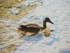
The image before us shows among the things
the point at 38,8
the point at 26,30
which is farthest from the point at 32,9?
the point at 26,30

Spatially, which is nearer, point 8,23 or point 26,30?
point 26,30

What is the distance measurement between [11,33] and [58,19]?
2.31 metres

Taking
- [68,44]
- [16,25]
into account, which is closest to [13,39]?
[16,25]

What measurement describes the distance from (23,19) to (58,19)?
5.06 feet

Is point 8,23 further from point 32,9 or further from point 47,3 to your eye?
point 47,3

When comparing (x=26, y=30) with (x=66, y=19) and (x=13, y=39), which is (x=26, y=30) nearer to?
(x=13, y=39)

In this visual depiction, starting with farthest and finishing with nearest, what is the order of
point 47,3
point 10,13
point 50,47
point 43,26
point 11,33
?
point 47,3 → point 10,13 → point 43,26 → point 11,33 → point 50,47

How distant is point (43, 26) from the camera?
27.6 ft

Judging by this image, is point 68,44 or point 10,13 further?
point 10,13

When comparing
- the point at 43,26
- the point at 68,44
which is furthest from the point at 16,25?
the point at 68,44

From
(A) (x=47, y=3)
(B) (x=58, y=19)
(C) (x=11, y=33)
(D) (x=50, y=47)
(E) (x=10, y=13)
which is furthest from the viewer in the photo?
(A) (x=47, y=3)

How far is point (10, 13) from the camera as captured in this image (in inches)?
389

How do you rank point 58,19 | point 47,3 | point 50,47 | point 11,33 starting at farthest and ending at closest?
point 47,3 < point 58,19 < point 11,33 < point 50,47

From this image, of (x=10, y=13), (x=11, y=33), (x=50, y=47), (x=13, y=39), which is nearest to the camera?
(x=50, y=47)
